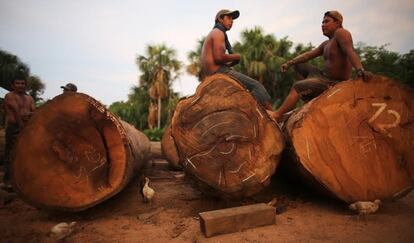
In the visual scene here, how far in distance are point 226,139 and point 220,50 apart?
1297mm

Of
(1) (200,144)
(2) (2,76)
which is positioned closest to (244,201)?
(1) (200,144)

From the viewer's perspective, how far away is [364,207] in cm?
236

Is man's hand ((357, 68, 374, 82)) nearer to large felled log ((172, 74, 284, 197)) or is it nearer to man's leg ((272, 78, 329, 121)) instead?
man's leg ((272, 78, 329, 121))

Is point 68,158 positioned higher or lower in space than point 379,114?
lower

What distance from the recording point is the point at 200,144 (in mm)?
2303

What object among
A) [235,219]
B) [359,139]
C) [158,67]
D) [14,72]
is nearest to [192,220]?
[235,219]

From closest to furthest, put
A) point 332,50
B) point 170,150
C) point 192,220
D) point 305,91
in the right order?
point 192,220 → point 332,50 → point 305,91 → point 170,150

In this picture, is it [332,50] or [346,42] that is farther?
[332,50]

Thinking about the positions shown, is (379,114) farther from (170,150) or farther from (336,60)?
(170,150)

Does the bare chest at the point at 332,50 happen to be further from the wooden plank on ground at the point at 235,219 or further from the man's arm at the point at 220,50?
the wooden plank on ground at the point at 235,219

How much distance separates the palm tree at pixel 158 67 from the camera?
22969 mm

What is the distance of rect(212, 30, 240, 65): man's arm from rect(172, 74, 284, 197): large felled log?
83 cm

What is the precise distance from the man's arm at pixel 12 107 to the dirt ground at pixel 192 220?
129 cm

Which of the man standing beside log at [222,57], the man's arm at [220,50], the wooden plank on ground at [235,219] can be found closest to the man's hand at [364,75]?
the man standing beside log at [222,57]
